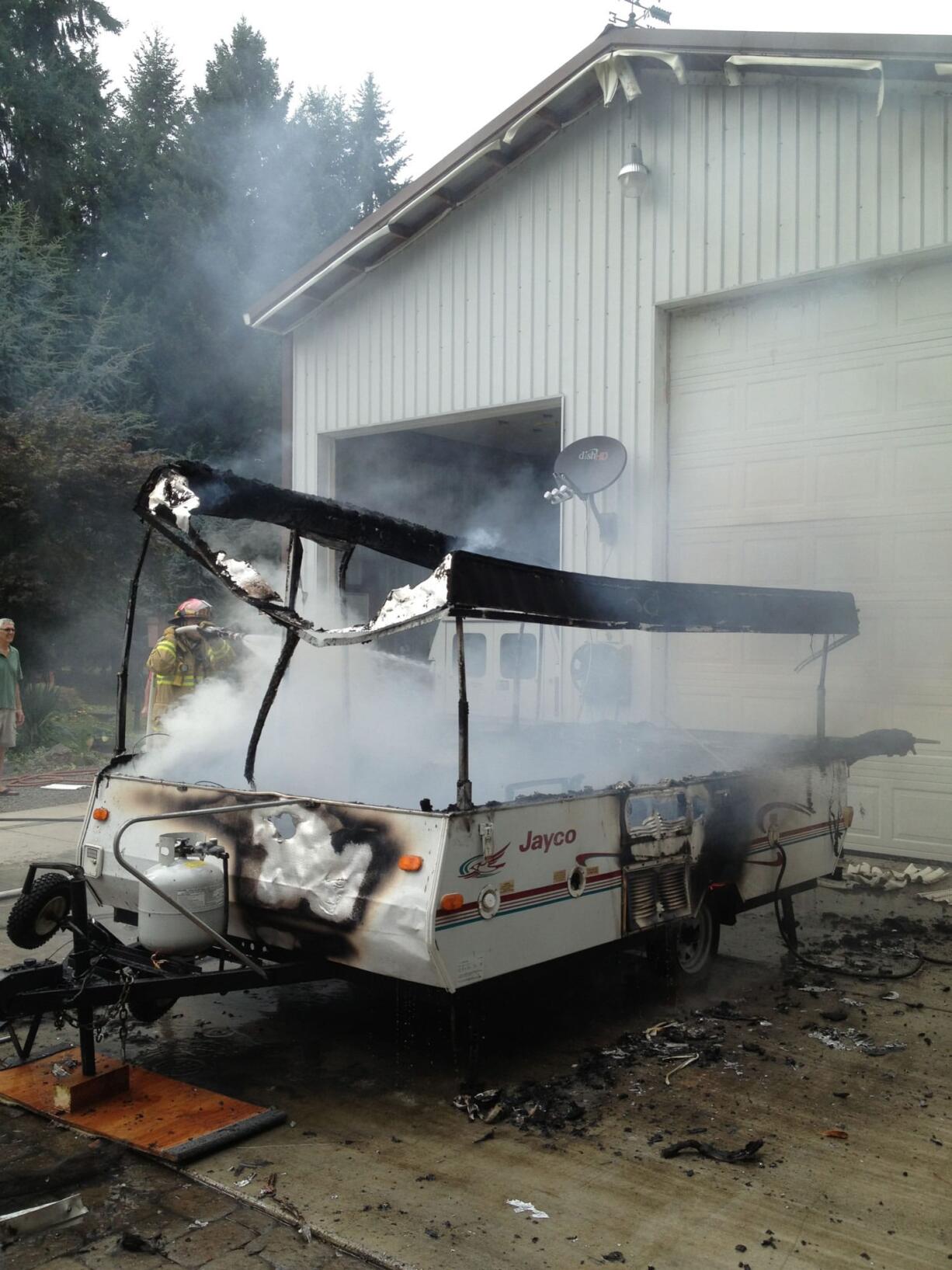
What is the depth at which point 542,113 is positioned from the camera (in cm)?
1037

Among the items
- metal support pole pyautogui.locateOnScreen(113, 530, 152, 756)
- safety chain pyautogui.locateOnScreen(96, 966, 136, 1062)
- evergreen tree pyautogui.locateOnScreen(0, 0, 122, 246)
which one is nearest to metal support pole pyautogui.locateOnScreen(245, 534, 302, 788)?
metal support pole pyautogui.locateOnScreen(113, 530, 152, 756)

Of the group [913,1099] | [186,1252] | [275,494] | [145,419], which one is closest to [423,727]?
[275,494]

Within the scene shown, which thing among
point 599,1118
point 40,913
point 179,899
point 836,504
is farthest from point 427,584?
point 836,504

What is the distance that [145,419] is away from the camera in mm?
24047

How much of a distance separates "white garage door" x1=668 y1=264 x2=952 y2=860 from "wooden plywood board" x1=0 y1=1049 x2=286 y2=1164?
626 centimetres

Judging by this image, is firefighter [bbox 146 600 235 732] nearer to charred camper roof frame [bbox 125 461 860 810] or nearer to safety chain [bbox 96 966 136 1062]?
charred camper roof frame [bbox 125 461 860 810]

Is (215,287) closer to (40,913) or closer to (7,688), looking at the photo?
(7,688)

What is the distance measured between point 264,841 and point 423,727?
265 centimetres

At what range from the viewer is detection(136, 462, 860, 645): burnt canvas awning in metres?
4.11

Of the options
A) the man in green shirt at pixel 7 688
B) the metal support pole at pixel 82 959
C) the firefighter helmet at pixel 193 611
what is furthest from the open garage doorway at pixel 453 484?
the metal support pole at pixel 82 959

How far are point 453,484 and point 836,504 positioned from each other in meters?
5.88

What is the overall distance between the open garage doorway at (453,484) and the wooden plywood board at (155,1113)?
7.44m

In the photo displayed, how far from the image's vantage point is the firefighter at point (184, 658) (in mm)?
7965

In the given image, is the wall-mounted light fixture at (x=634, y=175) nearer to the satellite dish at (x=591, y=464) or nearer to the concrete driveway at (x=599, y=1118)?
the satellite dish at (x=591, y=464)
